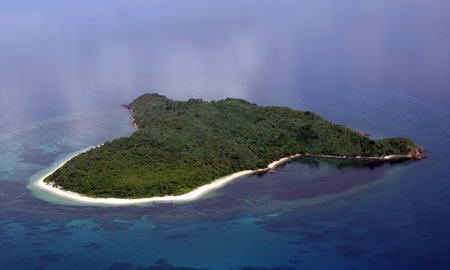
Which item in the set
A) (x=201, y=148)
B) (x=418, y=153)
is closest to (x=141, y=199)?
(x=201, y=148)

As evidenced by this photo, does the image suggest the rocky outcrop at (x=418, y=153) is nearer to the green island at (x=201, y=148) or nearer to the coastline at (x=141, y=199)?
the green island at (x=201, y=148)

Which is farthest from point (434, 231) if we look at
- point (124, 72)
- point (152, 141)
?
point (124, 72)

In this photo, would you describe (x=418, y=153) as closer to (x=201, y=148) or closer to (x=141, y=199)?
(x=201, y=148)

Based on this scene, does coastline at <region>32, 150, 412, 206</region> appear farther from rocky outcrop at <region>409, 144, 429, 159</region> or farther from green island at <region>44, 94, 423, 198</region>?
rocky outcrop at <region>409, 144, 429, 159</region>

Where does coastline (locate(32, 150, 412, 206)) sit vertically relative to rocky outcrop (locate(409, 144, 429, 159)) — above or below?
below

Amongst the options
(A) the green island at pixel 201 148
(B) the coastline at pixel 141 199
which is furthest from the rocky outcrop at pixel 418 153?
(B) the coastline at pixel 141 199

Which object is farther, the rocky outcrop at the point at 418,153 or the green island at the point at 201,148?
the rocky outcrop at the point at 418,153

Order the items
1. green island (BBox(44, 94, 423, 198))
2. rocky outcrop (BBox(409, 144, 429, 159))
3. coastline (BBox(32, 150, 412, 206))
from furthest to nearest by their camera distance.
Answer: rocky outcrop (BBox(409, 144, 429, 159)) → green island (BBox(44, 94, 423, 198)) → coastline (BBox(32, 150, 412, 206))

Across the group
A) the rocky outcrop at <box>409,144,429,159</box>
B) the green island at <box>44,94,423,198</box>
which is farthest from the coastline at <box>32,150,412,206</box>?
the rocky outcrop at <box>409,144,429,159</box>

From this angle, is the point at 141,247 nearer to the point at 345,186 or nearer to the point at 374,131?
the point at 345,186
